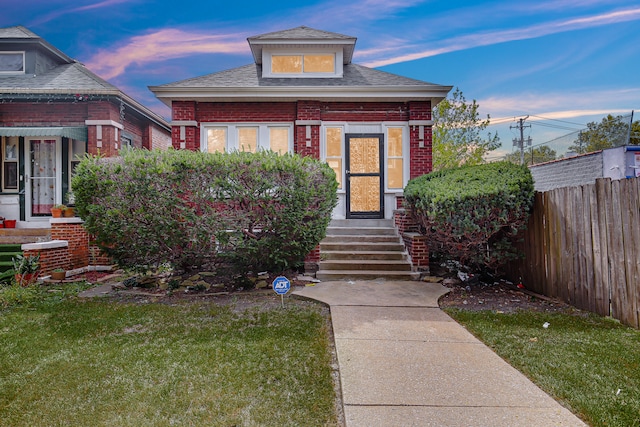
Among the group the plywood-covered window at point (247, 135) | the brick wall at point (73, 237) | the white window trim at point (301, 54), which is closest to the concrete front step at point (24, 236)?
the brick wall at point (73, 237)

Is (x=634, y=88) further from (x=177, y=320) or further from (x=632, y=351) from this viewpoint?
(x=177, y=320)

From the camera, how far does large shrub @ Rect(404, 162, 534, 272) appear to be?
5195mm

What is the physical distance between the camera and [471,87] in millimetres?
17359

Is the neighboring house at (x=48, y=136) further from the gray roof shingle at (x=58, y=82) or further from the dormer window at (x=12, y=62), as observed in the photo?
the dormer window at (x=12, y=62)

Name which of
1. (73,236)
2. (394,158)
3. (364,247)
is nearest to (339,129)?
(394,158)

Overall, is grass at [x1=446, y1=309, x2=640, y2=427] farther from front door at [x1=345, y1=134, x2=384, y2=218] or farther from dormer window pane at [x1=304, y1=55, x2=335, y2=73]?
dormer window pane at [x1=304, y1=55, x2=335, y2=73]

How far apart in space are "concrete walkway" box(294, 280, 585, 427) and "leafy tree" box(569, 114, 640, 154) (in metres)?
17.6

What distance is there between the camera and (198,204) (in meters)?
5.54

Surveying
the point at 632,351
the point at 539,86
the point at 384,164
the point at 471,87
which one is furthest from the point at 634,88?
the point at 632,351

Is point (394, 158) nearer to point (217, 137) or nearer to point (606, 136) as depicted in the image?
point (217, 137)

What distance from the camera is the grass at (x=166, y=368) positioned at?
2.35m

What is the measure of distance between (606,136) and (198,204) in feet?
84.9

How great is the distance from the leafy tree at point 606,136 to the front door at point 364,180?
44.7 ft

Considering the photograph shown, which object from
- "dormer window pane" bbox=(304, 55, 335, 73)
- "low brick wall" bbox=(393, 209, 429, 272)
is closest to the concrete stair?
"low brick wall" bbox=(393, 209, 429, 272)
